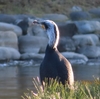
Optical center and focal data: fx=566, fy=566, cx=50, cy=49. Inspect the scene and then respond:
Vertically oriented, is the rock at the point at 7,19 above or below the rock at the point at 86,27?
above

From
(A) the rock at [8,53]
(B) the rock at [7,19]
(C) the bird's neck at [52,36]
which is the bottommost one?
(A) the rock at [8,53]

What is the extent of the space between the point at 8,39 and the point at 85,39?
3.56 m

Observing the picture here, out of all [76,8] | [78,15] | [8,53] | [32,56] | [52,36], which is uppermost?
[52,36]

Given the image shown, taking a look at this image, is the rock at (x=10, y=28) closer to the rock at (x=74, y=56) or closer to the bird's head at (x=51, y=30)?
the rock at (x=74, y=56)

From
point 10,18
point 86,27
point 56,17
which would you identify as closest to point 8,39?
point 10,18

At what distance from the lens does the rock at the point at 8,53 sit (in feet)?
64.6

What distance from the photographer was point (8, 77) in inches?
570

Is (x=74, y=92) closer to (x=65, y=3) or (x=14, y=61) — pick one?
(x=14, y=61)

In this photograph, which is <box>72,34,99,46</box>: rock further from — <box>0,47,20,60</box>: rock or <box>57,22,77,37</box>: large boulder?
<box>0,47,20,60</box>: rock

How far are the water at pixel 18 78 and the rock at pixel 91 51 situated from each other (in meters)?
3.18

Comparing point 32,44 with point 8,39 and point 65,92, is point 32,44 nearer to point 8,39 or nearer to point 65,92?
point 8,39

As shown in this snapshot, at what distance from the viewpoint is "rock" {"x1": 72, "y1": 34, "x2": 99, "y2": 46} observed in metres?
23.1

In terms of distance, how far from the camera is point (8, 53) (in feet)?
65.4

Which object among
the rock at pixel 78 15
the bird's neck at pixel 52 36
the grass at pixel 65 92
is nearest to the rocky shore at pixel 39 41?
the rock at pixel 78 15
